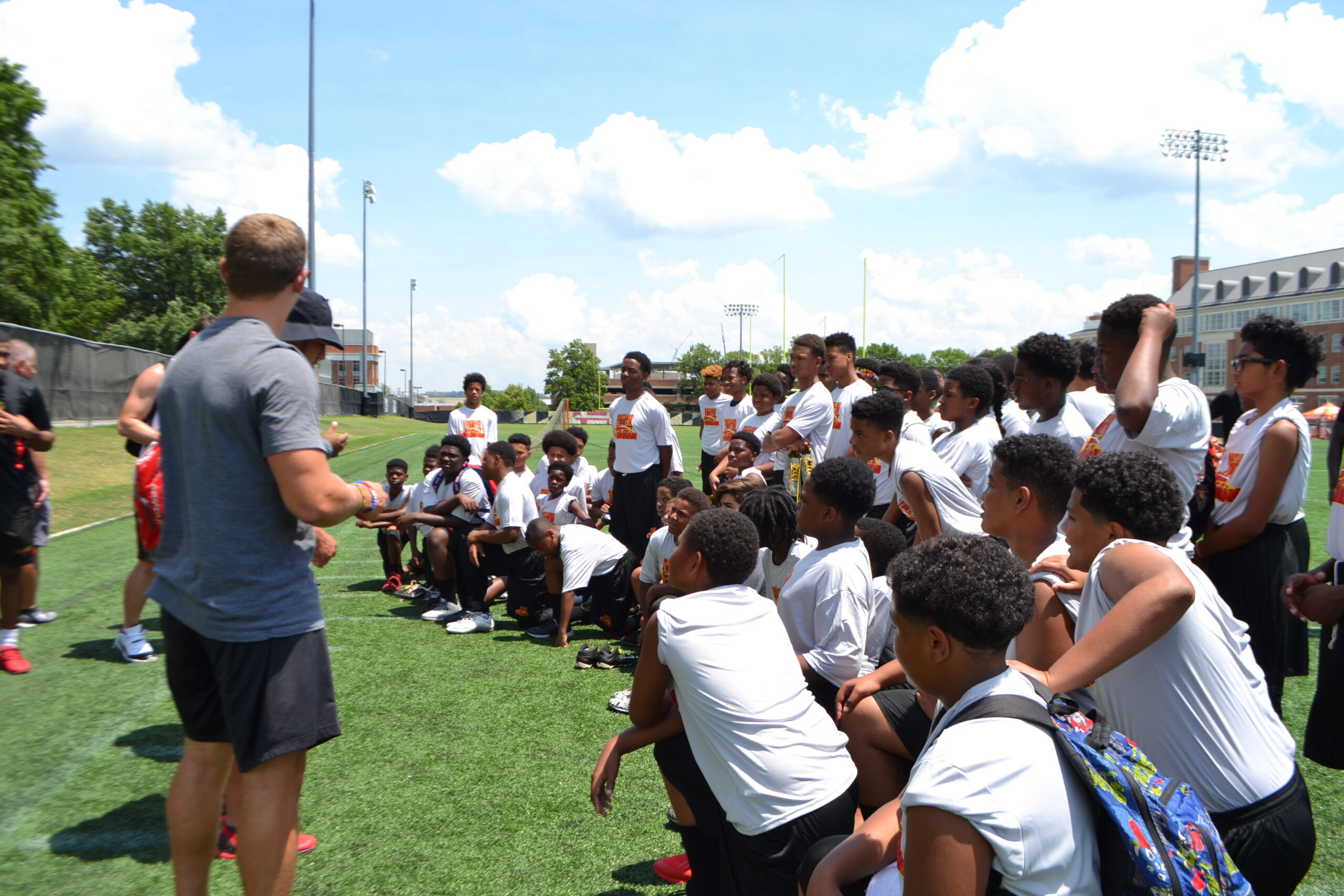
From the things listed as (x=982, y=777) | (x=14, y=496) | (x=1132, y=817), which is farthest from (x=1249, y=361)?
(x=14, y=496)

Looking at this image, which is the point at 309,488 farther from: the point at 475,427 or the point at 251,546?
the point at 475,427

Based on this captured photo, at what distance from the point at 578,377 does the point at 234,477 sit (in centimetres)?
10414

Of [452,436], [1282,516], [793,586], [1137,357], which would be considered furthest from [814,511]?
[452,436]

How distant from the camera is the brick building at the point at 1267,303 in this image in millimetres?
71562

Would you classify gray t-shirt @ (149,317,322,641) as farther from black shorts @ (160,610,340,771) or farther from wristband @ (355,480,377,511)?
wristband @ (355,480,377,511)

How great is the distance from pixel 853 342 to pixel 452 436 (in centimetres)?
379

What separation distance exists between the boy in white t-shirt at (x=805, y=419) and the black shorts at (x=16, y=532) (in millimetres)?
5084

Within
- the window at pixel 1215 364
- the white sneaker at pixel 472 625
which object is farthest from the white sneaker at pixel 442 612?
the window at pixel 1215 364

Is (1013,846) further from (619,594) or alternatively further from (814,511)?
Answer: (619,594)

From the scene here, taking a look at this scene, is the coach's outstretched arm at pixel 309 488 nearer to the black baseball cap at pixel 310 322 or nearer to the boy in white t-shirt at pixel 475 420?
the black baseball cap at pixel 310 322

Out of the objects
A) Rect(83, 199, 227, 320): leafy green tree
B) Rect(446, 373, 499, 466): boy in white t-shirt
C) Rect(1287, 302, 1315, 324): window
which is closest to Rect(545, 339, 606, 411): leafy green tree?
Rect(83, 199, 227, 320): leafy green tree

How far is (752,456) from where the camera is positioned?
7.55 m

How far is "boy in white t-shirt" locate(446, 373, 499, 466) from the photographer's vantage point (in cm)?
1091

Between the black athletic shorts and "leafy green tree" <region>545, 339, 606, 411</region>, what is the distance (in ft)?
330
